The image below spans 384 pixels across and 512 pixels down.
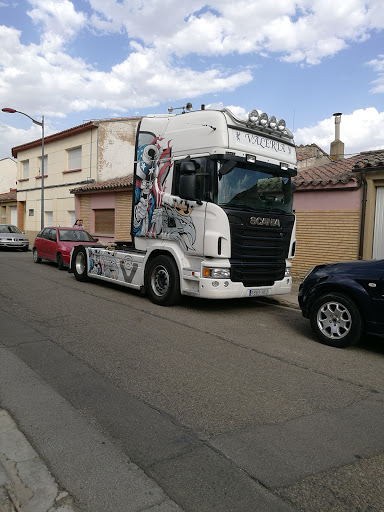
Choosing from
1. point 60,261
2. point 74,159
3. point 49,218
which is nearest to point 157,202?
point 60,261

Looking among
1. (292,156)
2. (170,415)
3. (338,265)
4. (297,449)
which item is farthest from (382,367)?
(292,156)

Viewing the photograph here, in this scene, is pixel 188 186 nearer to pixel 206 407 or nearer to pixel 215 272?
pixel 215 272

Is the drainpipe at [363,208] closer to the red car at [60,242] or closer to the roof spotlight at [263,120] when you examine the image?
the roof spotlight at [263,120]

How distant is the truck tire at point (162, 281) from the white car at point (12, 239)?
16.4m

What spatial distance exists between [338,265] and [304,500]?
4.05 m

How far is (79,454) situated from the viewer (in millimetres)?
2887

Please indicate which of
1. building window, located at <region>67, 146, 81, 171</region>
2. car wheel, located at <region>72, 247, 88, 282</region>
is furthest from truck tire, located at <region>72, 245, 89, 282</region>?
building window, located at <region>67, 146, 81, 171</region>

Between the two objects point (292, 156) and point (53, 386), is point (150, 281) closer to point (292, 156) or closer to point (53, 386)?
point (292, 156)

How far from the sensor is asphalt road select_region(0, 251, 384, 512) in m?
2.57

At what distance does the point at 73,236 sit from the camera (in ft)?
48.5

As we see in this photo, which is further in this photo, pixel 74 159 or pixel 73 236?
pixel 74 159

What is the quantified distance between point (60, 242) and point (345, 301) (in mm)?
11015

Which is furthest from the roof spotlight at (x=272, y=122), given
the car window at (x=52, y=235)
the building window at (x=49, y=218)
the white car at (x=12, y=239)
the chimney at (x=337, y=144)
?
the building window at (x=49, y=218)

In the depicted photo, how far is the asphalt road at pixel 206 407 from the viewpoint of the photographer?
8.44 ft
